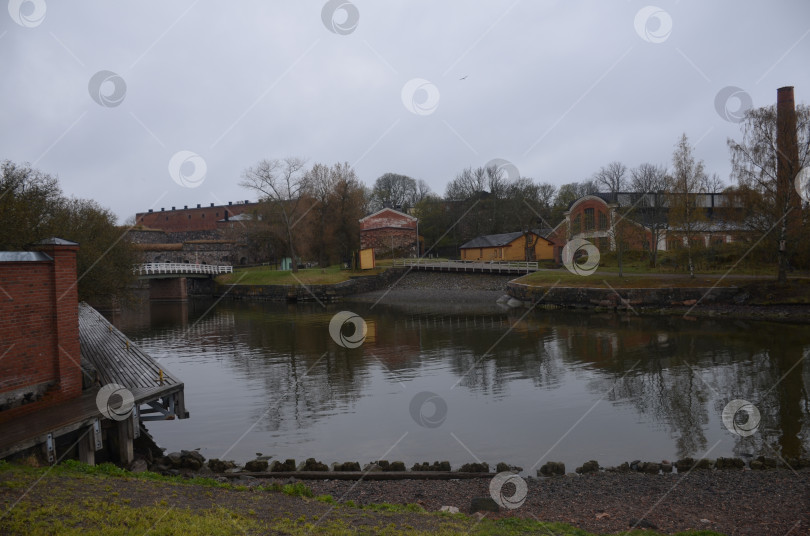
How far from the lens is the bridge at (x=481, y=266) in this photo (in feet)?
167

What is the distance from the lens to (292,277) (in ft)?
186

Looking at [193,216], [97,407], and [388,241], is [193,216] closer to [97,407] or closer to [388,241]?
[388,241]

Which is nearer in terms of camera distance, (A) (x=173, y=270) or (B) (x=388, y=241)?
(A) (x=173, y=270)

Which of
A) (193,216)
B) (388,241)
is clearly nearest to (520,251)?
(388,241)

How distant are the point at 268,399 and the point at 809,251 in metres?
35.2

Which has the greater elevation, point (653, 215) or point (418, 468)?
point (653, 215)

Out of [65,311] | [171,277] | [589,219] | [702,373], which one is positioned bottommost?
[702,373]

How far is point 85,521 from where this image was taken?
5.94 metres

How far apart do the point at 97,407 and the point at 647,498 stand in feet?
34.2

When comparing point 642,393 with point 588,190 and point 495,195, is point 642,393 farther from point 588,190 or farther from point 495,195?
point 588,190

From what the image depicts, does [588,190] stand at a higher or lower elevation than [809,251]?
higher

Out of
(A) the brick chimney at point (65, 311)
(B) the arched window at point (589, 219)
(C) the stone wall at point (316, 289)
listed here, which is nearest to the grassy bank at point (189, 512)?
(A) the brick chimney at point (65, 311)

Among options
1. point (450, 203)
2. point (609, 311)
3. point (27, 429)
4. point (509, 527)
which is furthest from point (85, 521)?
point (450, 203)

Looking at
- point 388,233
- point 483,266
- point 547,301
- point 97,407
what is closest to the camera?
point 97,407
